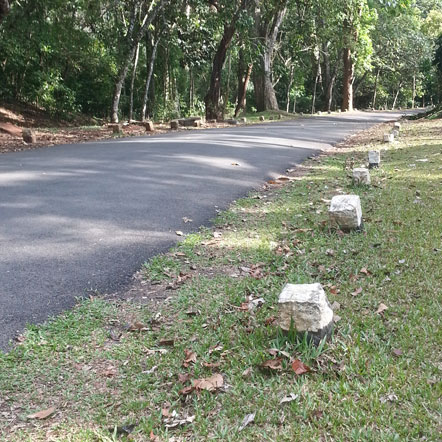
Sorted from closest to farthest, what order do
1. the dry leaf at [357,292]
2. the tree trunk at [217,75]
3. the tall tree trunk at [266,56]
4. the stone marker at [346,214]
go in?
the dry leaf at [357,292] < the stone marker at [346,214] < the tree trunk at [217,75] < the tall tree trunk at [266,56]

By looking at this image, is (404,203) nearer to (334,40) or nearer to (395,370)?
(395,370)

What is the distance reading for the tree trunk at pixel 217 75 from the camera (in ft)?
77.6

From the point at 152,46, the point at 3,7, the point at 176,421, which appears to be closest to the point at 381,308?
the point at 176,421

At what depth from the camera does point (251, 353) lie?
3461 mm

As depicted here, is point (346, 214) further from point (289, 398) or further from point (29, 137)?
point (29, 137)

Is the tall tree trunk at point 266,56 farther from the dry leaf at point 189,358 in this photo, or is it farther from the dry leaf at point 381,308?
the dry leaf at point 189,358

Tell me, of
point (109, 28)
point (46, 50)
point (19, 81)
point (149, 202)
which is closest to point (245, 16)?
point (109, 28)

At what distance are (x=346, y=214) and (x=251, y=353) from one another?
2784 mm

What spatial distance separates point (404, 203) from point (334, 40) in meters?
27.7

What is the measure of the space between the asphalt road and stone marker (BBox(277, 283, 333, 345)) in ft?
5.93

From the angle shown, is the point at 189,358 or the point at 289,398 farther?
the point at 189,358

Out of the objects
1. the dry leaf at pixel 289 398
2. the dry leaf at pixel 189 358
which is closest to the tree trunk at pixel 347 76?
the dry leaf at pixel 189 358

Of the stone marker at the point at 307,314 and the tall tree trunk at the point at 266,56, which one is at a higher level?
the tall tree trunk at the point at 266,56

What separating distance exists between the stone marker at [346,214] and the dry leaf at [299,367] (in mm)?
2859
